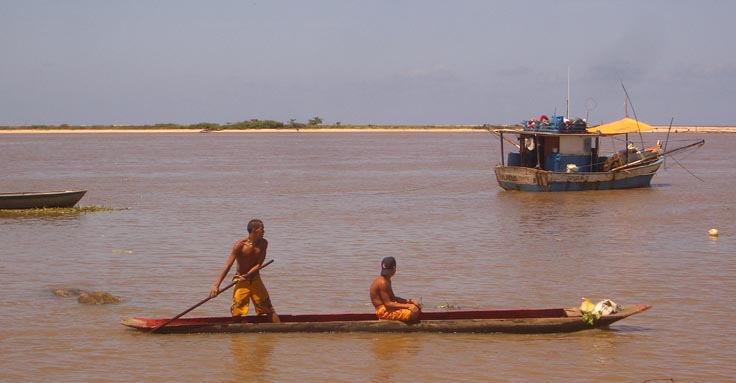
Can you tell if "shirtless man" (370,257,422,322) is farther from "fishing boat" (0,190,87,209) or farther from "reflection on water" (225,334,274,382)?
"fishing boat" (0,190,87,209)

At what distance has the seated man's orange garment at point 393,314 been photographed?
9820 millimetres

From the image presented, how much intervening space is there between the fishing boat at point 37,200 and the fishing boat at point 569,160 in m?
12.1

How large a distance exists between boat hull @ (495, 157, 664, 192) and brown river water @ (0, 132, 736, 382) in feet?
0.99

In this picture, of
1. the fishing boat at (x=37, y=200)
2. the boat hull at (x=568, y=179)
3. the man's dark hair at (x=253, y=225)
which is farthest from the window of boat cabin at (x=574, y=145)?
the man's dark hair at (x=253, y=225)

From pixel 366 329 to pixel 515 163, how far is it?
19093 mm

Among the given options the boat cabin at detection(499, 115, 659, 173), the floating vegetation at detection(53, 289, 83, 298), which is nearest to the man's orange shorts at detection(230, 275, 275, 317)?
the floating vegetation at detection(53, 289, 83, 298)

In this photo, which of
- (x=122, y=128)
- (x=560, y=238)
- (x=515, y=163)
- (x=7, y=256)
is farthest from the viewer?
(x=122, y=128)

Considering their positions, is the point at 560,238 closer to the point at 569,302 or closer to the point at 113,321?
the point at 569,302

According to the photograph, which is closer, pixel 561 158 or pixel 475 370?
pixel 475 370

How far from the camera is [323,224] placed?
2047cm

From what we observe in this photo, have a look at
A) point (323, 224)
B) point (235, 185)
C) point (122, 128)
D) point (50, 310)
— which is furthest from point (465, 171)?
point (122, 128)

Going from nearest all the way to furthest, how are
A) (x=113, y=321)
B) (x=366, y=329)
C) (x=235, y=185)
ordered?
(x=366, y=329), (x=113, y=321), (x=235, y=185)

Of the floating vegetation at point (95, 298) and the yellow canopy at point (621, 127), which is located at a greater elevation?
the yellow canopy at point (621, 127)

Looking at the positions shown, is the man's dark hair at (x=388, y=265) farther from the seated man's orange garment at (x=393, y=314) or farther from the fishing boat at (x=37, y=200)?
the fishing boat at (x=37, y=200)
